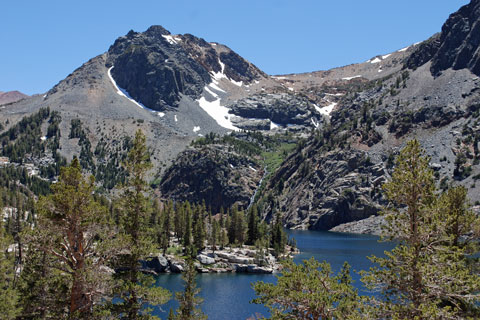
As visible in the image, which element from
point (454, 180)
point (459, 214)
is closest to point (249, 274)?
point (459, 214)

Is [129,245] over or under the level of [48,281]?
over

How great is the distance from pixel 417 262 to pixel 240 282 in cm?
7392

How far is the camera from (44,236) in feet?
80.4

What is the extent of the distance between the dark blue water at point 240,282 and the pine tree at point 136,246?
4.22m

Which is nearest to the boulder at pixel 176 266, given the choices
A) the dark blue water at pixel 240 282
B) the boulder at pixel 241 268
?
the dark blue water at pixel 240 282

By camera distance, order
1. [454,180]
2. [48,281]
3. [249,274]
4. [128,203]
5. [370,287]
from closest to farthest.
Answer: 1. [370,287]
2. [48,281]
3. [128,203]
4. [249,274]
5. [454,180]

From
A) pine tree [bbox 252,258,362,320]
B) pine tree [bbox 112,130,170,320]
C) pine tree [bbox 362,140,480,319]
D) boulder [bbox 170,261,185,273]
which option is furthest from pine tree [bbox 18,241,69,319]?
boulder [bbox 170,261,185,273]

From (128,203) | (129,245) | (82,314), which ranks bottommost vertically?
(82,314)

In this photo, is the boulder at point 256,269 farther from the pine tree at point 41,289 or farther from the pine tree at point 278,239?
the pine tree at point 41,289

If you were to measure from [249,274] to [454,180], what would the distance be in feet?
380

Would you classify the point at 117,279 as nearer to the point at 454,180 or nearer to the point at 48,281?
the point at 48,281

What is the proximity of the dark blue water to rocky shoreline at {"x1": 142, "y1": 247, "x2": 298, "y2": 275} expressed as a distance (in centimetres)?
401

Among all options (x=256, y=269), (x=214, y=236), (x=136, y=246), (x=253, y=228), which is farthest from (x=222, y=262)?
(x=136, y=246)

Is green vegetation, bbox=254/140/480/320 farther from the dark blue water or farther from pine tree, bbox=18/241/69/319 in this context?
the dark blue water
